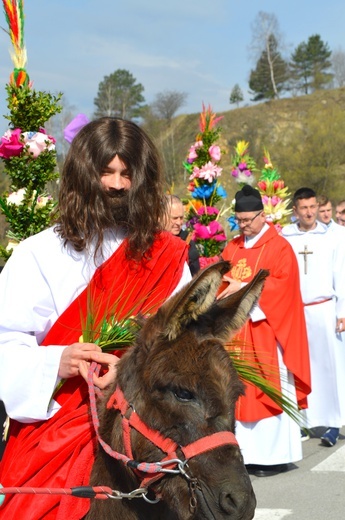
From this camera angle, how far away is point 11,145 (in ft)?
18.4

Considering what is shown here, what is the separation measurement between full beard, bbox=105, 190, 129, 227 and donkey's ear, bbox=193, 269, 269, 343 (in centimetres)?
86

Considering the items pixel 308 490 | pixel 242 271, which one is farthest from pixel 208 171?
pixel 308 490

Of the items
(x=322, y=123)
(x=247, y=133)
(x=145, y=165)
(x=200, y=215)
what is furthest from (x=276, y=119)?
(x=145, y=165)

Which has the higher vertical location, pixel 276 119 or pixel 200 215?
pixel 276 119

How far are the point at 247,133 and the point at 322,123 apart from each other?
21.7 m

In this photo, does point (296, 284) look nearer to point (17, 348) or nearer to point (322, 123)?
point (17, 348)

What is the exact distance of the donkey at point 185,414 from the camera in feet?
7.97

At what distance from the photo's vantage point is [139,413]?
103 inches

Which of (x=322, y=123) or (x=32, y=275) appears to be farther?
(x=322, y=123)

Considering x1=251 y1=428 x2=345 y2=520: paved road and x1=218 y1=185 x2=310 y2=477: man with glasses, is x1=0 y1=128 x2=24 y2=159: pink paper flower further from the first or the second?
x1=251 y1=428 x2=345 y2=520: paved road

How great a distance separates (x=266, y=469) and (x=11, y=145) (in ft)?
14.2

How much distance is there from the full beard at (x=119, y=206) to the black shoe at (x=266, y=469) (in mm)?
5076

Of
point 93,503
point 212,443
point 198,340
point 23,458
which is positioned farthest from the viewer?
point 23,458

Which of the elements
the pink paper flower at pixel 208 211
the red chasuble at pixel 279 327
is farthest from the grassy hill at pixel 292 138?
the red chasuble at pixel 279 327
